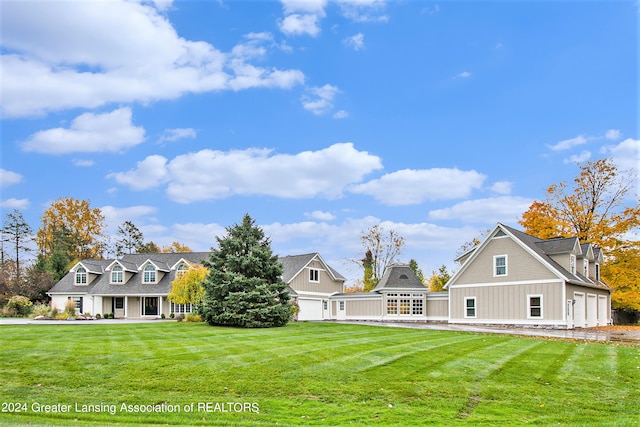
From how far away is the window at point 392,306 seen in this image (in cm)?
4172

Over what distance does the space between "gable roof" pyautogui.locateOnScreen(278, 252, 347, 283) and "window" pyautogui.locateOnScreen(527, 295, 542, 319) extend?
18.0 meters

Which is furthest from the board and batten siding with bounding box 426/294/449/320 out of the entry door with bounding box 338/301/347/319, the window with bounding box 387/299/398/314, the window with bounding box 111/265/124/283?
the window with bounding box 111/265/124/283

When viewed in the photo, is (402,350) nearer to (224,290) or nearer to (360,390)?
(360,390)

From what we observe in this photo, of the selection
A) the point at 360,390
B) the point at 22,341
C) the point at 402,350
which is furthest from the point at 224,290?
the point at 360,390

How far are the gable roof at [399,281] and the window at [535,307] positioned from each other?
10.1m

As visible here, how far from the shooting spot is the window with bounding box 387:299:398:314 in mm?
41719

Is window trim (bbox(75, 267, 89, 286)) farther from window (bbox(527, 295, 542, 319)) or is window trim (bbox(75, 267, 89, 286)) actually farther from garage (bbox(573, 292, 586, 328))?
garage (bbox(573, 292, 586, 328))

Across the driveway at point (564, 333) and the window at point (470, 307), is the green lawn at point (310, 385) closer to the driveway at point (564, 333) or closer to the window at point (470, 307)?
the driveway at point (564, 333)

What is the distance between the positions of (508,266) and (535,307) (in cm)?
296

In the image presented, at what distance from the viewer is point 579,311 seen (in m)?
33.4

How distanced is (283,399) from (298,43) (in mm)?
17187

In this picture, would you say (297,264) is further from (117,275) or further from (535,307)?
(535,307)

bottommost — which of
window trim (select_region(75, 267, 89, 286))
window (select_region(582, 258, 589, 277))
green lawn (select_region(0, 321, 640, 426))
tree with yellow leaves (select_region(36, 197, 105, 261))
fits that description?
green lawn (select_region(0, 321, 640, 426))

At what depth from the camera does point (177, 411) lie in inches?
404
